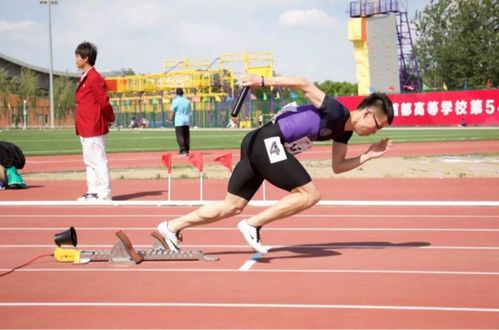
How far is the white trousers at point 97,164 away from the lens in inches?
478

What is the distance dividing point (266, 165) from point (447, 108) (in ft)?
161

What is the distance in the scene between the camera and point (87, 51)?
11.8 metres

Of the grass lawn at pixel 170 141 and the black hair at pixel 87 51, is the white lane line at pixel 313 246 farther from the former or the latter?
the grass lawn at pixel 170 141

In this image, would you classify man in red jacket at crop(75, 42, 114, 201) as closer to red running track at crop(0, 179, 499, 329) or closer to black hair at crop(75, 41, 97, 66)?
black hair at crop(75, 41, 97, 66)

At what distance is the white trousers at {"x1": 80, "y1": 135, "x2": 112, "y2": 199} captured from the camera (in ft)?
39.9

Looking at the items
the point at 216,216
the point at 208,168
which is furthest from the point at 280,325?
the point at 208,168

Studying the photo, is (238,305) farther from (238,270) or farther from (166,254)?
(166,254)

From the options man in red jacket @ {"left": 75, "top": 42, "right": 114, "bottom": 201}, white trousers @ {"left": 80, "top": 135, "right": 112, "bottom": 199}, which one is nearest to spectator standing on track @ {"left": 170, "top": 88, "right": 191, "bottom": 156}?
white trousers @ {"left": 80, "top": 135, "right": 112, "bottom": 199}

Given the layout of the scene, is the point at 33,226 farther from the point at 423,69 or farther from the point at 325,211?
the point at 423,69

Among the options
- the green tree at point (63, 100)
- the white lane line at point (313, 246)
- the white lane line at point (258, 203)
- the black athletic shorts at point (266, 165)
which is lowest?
the white lane line at point (313, 246)

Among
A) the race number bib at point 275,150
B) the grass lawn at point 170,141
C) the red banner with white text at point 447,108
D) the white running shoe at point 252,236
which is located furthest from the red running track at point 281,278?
the red banner with white text at point 447,108

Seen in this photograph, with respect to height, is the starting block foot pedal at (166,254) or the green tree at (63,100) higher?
the green tree at (63,100)

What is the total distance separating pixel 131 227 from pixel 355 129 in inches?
160

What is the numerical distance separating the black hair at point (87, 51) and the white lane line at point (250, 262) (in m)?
5.22
